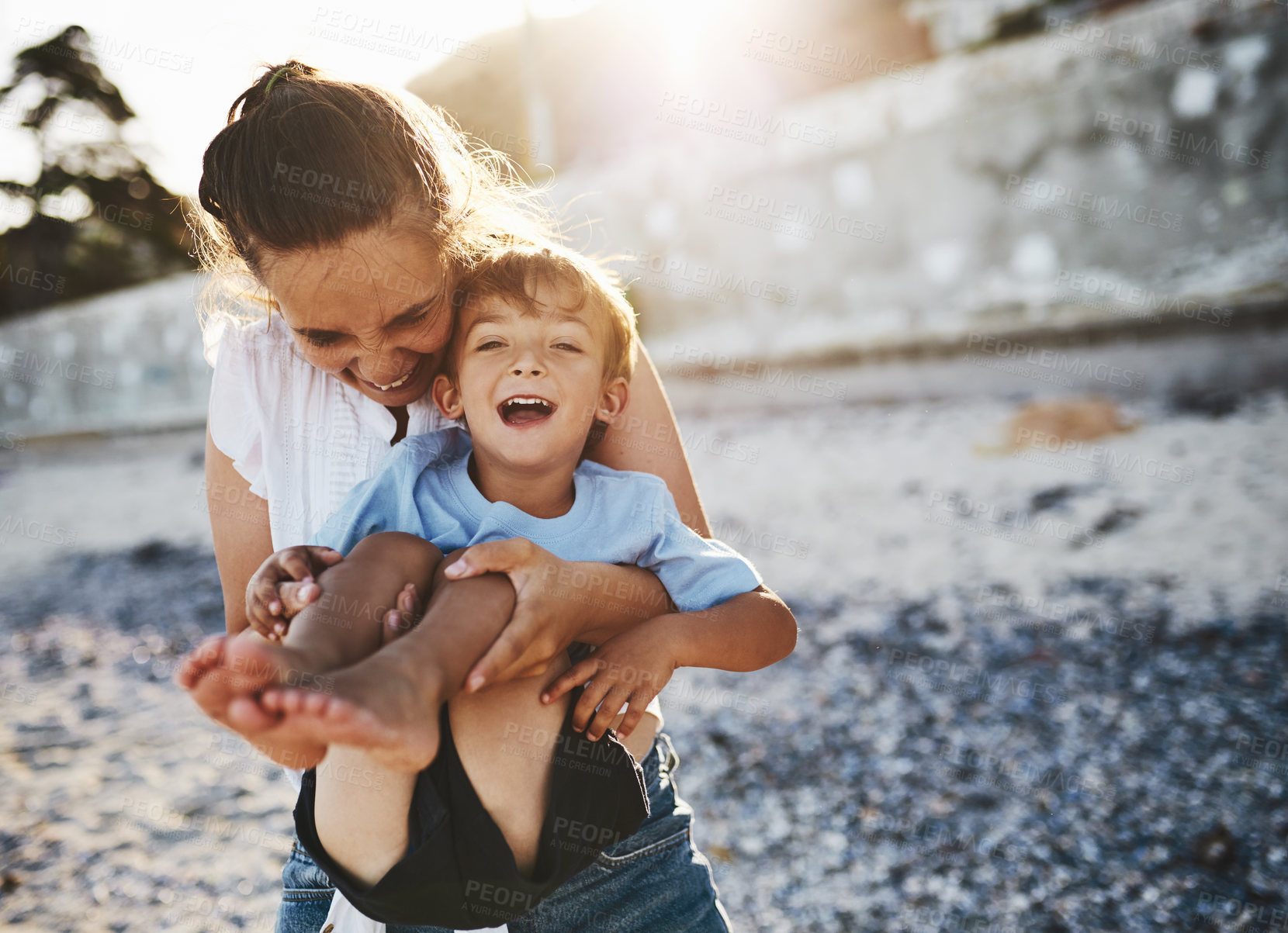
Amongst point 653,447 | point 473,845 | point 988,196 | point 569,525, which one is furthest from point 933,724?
point 988,196

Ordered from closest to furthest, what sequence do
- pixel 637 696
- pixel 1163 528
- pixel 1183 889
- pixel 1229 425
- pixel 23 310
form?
pixel 637 696 → pixel 1183 889 → pixel 1163 528 → pixel 1229 425 → pixel 23 310

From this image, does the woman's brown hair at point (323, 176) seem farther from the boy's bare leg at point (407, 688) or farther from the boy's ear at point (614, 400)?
the boy's bare leg at point (407, 688)

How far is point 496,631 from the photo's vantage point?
4.33 feet

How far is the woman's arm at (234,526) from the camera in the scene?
1.75 meters

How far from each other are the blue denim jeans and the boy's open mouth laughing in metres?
0.80

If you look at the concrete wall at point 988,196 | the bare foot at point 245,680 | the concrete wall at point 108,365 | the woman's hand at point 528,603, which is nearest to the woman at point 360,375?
the woman's hand at point 528,603

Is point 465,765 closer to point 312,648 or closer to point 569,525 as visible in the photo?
point 312,648

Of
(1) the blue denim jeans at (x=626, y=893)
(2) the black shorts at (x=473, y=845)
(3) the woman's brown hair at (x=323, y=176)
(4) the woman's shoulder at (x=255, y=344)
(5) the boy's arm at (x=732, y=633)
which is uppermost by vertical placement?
(3) the woman's brown hair at (x=323, y=176)

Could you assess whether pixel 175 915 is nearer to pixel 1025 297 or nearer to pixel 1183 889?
pixel 1183 889

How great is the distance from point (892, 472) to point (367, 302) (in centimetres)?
566

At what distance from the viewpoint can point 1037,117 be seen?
25.4 ft

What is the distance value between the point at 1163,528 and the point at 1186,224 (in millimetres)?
3976

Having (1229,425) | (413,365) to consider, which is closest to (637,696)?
(413,365)

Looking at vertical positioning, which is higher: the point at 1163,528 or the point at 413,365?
the point at 413,365
